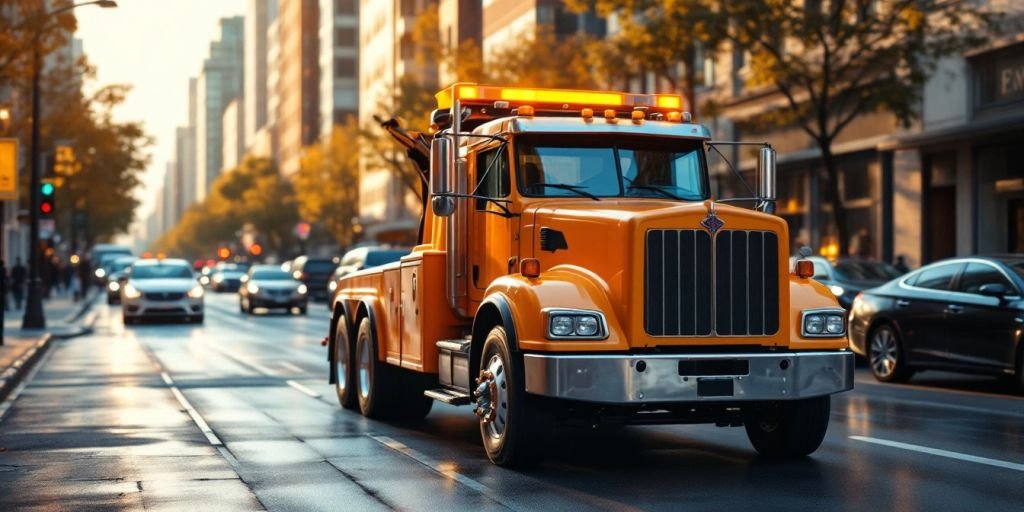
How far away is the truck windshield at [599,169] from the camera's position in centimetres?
1185

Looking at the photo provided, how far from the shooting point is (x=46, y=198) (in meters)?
35.0

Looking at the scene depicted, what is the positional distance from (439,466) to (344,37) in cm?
12434

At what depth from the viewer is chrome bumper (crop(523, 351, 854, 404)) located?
1018 cm

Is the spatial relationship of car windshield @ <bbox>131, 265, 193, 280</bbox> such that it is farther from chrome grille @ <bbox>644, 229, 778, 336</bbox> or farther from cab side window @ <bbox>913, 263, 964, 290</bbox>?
chrome grille @ <bbox>644, 229, 778, 336</bbox>

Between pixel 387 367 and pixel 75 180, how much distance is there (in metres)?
48.8

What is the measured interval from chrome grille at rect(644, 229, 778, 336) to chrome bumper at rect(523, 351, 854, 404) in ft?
0.81

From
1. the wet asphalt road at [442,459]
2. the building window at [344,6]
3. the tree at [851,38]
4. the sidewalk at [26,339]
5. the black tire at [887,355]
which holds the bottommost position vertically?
the sidewalk at [26,339]

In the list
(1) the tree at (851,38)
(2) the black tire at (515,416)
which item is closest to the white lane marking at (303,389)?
(2) the black tire at (515,416)

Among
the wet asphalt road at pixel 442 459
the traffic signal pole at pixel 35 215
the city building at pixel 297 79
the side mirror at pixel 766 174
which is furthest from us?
the city building at pixel 297 79

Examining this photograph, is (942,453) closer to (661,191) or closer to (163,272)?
(661,191)

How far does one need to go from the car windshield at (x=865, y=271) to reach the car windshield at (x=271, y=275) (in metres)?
26.7

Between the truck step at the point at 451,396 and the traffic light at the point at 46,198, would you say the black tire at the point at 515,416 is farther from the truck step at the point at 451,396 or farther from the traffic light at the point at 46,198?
the traffic light at the point at 46,198

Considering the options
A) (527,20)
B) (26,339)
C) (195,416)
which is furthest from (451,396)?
(527,20)

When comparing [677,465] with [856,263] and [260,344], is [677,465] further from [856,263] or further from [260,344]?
[260,344]
